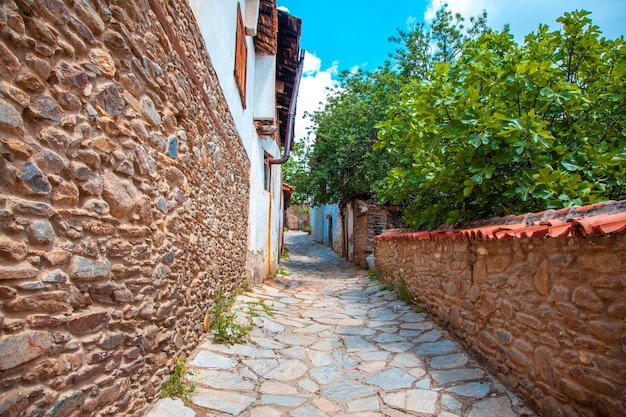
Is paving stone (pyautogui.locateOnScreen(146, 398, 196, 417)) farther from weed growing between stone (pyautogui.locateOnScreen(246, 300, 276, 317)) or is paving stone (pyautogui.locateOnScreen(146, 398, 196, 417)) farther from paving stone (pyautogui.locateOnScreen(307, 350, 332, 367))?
weed growing between stone (pyautogui.locateOnScreen(246, 300, 276, 317))

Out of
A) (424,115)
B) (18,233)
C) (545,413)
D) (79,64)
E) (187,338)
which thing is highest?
(424,115)

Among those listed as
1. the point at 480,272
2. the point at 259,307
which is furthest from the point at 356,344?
the point at 259,307

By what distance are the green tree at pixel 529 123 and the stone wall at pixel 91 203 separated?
104 inches

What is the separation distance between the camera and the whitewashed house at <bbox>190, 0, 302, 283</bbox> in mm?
4332

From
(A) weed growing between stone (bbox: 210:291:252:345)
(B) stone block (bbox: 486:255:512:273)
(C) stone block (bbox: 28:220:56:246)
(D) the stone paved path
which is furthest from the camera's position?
(A) weed growing between stone (bbox: 210:291:252:345)

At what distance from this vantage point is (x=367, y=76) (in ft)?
45.4

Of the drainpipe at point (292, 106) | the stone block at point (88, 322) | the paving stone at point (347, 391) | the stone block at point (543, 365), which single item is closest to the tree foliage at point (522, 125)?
the stone block at point (543, 365)

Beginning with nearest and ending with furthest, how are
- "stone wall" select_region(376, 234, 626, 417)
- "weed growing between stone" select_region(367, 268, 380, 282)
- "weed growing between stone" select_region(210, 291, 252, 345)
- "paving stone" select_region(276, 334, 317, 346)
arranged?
"stone wall" select_region(376, 234, 626, 417)
"weed growing between stone" select_region(210, 291, 252, 345)
"paving stone" select_region(276, 334, 317, 346)
"weed growing between stone" select_region(367, 268, 380, 282)

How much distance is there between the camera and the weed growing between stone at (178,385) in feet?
8.43

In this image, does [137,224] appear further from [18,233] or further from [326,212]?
[326,212]

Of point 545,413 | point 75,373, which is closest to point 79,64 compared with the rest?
point 75,373

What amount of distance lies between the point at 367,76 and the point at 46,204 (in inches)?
537

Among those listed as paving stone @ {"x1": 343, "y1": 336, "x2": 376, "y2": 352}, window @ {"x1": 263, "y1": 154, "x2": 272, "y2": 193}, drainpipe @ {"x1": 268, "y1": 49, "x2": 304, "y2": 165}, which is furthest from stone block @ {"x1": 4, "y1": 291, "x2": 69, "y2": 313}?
window @ {"x1": 263, "y1": 154, "x2": 272, "y2": 193}

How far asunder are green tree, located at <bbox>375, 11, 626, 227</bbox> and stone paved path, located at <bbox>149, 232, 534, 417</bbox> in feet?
5.33
